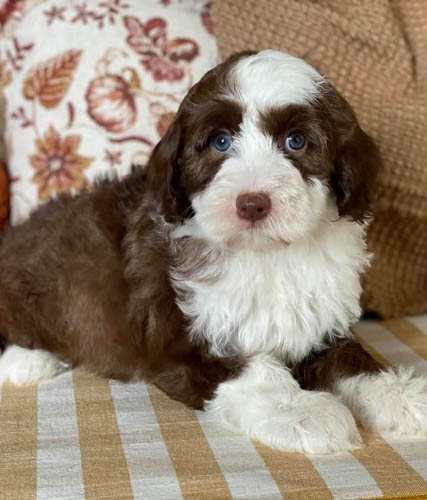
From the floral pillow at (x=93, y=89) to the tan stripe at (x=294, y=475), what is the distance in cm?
156

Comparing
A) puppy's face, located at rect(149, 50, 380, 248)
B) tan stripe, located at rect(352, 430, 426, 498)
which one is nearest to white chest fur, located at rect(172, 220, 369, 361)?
puppy's face, located at rect(149, 50, 380, 248)

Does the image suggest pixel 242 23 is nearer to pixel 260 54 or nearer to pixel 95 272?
pixel 260 54

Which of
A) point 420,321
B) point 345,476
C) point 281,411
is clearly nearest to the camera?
point 345,476

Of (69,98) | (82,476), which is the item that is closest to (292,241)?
(82,476)

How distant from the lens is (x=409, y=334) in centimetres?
285

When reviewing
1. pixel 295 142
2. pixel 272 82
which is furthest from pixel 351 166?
pixel 272 82

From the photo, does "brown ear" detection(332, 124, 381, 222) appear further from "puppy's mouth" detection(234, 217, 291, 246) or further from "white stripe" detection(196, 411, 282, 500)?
"white stripe" detection(196, 411, 282, 500)

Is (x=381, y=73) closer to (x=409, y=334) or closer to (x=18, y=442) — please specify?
(x=409, y=334)

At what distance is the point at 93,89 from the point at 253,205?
59.3 inches

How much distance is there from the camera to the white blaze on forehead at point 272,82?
2025 mm

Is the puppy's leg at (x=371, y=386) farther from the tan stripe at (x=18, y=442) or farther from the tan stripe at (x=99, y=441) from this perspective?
the tan stripe at (x=18, y=442)

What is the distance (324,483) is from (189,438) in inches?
15.4

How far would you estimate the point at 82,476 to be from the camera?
1.84 metres

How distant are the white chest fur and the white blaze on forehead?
0.37 m
